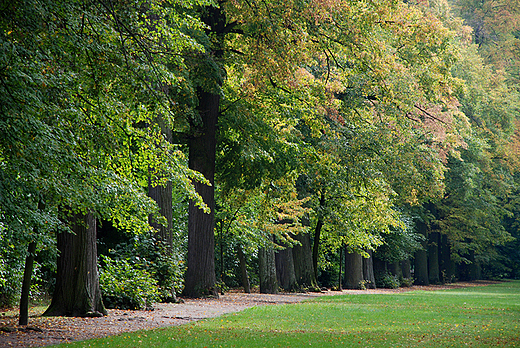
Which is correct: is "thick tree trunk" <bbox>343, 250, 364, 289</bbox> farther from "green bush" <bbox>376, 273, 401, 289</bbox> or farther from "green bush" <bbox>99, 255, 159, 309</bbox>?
"green bush" <bbox>99, 255, 159, 309</bbox>

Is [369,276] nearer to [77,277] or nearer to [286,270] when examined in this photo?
[286,270]

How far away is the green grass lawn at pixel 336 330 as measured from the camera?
847cm

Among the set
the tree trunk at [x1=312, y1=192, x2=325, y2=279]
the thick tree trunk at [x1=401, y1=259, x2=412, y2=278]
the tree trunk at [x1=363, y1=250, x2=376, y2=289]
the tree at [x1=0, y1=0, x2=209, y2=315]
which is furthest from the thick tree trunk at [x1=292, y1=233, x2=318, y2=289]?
the thick tree trunk at [x1=401, y1=259, x2=412, y2=278]

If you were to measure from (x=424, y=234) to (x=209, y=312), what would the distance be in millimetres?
30779

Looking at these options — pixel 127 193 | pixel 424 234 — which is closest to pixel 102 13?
pixel 127 193

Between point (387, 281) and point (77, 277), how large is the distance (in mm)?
29383

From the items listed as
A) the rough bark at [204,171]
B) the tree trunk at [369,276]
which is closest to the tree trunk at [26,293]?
the rough bark at [204,171]

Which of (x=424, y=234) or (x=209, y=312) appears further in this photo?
(x=424, y=234)

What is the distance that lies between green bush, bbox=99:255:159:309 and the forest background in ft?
0.12

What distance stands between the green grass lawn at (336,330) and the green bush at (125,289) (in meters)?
2.06

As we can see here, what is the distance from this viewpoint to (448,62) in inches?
733

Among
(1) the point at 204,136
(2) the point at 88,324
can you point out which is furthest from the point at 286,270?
(2) the point at 88,324

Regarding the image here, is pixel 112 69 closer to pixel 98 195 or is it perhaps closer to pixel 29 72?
pixel 29 72

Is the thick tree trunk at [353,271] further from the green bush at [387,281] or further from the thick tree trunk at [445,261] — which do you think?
the thick tree trunk at [445,261]
